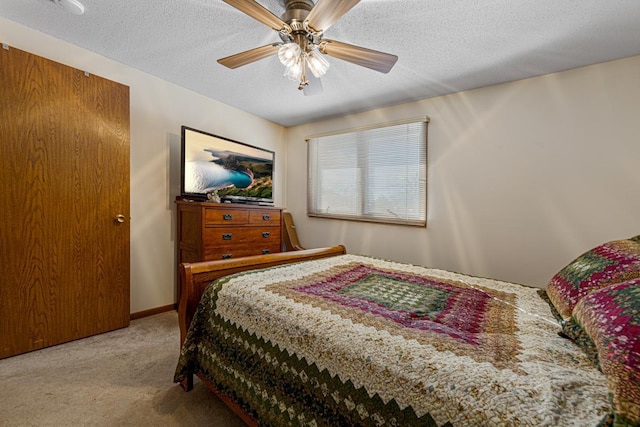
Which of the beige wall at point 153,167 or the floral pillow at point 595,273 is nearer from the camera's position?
the floral pillow at point 595,273

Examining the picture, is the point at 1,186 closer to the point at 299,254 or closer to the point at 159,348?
the point at 159,348

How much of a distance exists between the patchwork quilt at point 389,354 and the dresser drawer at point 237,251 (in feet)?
3.78

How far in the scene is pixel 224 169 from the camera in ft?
10.2

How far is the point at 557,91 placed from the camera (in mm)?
2434

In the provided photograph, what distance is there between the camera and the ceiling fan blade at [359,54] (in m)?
1.67

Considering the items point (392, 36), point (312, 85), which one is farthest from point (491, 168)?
point (312, 85)

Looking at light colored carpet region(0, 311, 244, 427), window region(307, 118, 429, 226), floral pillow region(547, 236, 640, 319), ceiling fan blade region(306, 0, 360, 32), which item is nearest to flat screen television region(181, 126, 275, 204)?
window region(307, 118, 429, 226)

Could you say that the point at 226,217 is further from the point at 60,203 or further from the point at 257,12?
the point at 257,12

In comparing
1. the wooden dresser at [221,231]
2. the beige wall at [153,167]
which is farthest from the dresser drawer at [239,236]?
the beige wall at [153,167]

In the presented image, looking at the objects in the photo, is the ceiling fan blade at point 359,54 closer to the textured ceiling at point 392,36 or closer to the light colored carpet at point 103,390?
the textured ceiling at point 392,36

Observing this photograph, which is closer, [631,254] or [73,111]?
[631,254]

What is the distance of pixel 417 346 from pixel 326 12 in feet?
5.10

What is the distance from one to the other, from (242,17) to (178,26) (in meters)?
0.50

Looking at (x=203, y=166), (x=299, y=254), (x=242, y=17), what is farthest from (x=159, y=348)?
(x=242, y=17)
